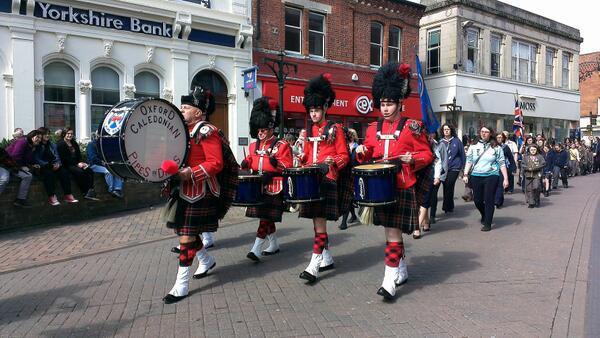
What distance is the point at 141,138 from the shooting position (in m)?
4.02

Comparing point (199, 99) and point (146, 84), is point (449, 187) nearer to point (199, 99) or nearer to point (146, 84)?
point (199, 99)

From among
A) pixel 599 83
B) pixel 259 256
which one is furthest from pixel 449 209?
pixel 599 83

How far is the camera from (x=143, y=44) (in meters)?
13.7

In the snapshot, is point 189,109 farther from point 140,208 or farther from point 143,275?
point 140,208

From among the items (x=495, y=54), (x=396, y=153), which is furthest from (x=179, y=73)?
(x=495, y=54)

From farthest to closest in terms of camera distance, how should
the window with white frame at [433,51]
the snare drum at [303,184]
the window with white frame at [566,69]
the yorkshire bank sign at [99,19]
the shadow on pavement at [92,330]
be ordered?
the window with white frame at [566,69] → the window with white frame at [433,51] → the yorkshire bank sign at [99,19] → the snare drum at [303,184] → the shadow on pavement at [92,330]

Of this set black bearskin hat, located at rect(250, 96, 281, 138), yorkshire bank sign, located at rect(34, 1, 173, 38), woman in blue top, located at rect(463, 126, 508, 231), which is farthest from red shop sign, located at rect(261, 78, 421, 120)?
black bearskin hat, located at rect(250, 96, 281, 138)

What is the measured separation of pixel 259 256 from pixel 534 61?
2858cm

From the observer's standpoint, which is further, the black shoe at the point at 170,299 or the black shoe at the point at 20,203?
the black shoe at the point at 20,203

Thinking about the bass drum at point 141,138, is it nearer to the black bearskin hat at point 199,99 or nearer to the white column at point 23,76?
the black bearskin hat at point 199,99

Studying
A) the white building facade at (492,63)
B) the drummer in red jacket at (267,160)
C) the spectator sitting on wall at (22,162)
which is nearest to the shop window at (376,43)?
the white building facade at (492,63)

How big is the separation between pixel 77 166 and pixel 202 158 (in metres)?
5.90

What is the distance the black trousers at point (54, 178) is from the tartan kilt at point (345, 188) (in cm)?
613

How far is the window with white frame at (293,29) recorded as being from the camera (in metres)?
17.1
